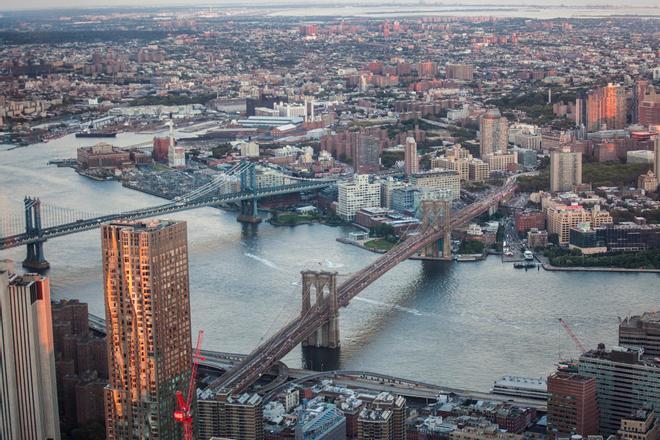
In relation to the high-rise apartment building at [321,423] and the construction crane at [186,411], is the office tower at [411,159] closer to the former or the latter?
the high-rise apartment building at [321,423]

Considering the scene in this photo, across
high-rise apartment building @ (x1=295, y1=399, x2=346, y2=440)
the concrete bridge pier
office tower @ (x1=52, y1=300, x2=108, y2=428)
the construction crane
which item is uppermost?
the construction crane

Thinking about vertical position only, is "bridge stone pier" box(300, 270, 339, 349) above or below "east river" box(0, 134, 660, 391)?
above

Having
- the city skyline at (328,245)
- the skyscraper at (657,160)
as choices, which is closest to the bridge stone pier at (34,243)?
the city skyline at (328,245)

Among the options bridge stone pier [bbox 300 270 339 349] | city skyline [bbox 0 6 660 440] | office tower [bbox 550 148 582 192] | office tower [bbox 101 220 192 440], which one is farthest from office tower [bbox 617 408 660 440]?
office tower [bbox 550 148 582 192]

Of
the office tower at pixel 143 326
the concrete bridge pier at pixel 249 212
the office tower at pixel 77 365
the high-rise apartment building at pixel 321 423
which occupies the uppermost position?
the office tower at pixel 143 326

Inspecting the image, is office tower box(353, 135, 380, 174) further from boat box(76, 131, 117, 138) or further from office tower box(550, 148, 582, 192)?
boat box(76, 131, 117, 138)

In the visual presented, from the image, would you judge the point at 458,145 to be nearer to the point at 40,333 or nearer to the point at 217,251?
the point at 217,251
